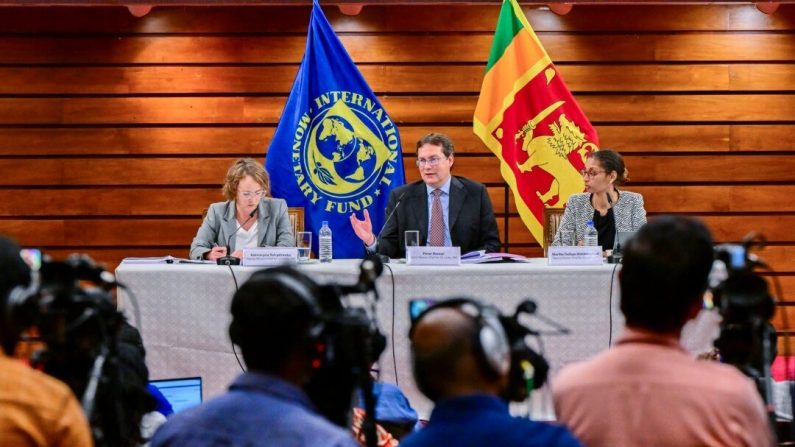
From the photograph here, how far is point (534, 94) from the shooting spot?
6.18 meters

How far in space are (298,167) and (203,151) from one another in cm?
103

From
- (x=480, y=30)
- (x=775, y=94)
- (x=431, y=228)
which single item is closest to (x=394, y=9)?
(x=480, y=30)

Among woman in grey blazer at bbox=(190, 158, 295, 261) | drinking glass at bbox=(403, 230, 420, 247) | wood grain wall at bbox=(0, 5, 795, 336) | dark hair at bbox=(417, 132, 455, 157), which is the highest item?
wood grain wall at bbox=(0, 5, 795, 336)

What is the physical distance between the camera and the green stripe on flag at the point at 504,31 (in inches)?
242

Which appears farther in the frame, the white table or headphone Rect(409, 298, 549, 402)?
the white table

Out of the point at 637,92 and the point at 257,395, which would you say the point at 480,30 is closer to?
the point at 637,92

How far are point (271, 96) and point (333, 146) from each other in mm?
874

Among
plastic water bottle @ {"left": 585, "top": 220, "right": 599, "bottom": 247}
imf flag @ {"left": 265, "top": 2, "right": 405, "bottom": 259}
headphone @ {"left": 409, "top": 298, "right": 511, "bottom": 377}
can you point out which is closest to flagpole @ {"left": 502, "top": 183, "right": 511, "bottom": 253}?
imf flag @ {"left": 265, "top": 2, "right": 405, "bottom": 259}

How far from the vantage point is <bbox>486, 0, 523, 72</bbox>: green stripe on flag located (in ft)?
20.2

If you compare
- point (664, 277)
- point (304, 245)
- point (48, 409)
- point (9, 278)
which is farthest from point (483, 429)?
point (304, 245)

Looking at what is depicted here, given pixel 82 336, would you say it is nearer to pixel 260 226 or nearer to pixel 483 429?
pixel 483 429

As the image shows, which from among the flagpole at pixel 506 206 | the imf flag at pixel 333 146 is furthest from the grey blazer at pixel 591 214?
the imf flag at pixel 333 146

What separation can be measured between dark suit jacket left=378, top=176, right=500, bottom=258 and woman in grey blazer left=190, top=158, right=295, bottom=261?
54 cm

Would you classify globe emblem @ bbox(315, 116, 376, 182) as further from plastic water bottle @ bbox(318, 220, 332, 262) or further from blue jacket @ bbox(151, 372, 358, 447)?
blue jacket @ bbox(151, 372, 358, 447)
